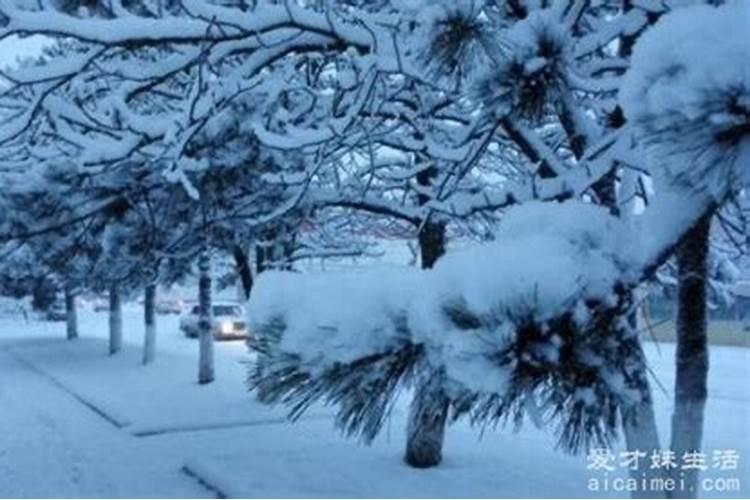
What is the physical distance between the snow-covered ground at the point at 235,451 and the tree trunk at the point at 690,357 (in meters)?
1.80

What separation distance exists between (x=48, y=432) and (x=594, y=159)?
33.0 ft

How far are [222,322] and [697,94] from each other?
1132 inches

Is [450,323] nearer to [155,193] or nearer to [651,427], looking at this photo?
[651,427]

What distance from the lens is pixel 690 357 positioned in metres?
2.59

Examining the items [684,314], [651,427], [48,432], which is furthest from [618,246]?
[48,432]

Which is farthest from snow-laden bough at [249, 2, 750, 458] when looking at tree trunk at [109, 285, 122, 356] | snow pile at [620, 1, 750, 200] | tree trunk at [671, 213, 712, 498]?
tree trunk at [109, 285, 122, 356]

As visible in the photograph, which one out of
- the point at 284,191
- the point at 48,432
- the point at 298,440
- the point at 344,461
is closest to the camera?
the point at 284,191

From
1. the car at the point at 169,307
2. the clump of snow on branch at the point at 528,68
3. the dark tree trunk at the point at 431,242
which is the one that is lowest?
the car at the point at 169,307

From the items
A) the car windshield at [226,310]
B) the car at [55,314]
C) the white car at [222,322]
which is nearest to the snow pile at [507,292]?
the white car at [222,322]

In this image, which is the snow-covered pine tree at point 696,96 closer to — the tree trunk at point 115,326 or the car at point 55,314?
the tree trunk at point 115,326

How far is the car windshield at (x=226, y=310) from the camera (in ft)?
103

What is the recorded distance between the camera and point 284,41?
4.04 m

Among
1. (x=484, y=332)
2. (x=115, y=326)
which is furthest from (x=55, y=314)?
(x=484, y=332)

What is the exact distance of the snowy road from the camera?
26.6 feet
